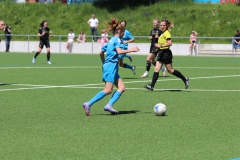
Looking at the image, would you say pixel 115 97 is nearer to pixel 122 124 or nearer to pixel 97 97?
pixel 97 97

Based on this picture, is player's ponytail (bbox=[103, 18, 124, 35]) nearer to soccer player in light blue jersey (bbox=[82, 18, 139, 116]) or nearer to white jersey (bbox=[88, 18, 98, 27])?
soccer player in light blue jersey (bbox=[82, 18, 139, 116])

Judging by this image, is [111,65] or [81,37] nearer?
[111,65]

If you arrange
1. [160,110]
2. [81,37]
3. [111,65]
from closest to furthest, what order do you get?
[160,110] < [111,65] < [81,37]

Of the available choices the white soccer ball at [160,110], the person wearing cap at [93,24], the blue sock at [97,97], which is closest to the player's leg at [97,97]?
the blue sock at [97,97]

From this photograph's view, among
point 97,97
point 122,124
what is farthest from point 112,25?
point 122,124

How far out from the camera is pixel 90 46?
5256cm

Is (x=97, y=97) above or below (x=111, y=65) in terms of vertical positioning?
below

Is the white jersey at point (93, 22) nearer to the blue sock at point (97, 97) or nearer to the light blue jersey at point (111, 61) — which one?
the light blue jersey at point (111, 61)

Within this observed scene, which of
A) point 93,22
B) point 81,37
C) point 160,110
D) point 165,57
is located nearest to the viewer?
point 160,110

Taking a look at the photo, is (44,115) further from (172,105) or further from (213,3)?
(213,3)

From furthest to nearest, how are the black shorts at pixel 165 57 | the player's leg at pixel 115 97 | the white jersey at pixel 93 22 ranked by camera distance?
1. the white jersey at pixel 93 22
2. the black shorts at pixel 165 57
3. the player's leg at pixel 115 97

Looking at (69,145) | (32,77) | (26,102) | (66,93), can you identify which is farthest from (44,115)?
(32,77)

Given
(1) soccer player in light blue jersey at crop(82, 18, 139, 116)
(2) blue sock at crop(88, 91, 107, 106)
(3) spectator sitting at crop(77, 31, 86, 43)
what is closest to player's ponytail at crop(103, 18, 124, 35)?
(1) soccer player in light blue jersey at crop(82, 18, 139, 116)

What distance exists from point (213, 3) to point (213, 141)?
5112 cm
